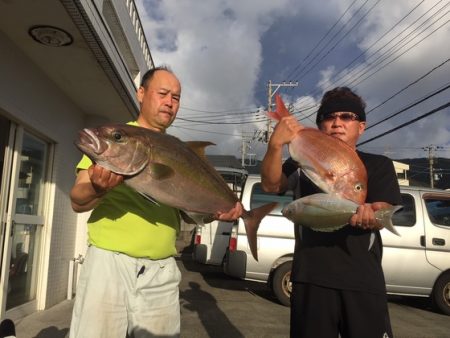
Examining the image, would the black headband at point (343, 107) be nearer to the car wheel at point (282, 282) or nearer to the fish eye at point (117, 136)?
the fish eye at point (117, 136)

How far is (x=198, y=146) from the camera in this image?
2.69m

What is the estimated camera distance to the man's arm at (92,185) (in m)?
2.16

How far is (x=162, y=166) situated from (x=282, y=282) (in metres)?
6.63

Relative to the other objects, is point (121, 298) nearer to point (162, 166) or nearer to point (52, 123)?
point (162, 166)

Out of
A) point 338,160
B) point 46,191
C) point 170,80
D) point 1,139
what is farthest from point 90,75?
point 338,160

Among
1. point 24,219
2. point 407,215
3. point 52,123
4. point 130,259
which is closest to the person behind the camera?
point 130,259

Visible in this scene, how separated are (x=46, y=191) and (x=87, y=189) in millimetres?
5339

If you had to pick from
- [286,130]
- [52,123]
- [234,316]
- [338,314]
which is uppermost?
[52,123]

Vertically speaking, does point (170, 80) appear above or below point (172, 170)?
above

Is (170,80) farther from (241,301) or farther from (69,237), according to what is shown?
(241,301)

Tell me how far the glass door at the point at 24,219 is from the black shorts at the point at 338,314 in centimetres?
430

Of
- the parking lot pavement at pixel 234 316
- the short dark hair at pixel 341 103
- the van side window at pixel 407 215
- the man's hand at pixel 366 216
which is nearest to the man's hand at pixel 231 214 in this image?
the man's hand at pixel 366 216

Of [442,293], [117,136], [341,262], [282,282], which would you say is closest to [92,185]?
[117,136]

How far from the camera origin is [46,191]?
23.7ft
